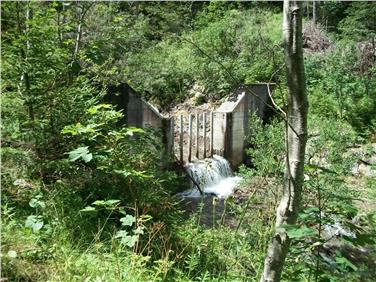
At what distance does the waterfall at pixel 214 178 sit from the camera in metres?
8.15

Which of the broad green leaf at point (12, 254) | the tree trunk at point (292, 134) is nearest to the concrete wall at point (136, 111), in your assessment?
the broad green leaf at point (12, 254)

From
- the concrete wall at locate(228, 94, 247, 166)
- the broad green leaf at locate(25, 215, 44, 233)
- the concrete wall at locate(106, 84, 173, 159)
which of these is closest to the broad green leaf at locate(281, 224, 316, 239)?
the broad green leaf at locate(25, 215, 44, 233)

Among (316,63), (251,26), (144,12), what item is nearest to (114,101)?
(316,63)

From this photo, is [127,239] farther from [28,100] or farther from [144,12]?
A: [144,12]

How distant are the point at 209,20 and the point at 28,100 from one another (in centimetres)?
1379

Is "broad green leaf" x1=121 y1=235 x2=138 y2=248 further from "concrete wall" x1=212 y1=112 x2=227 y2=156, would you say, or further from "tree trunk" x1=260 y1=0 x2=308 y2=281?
"concrete wall" x1=212 y1=112 x2=227 y2=156

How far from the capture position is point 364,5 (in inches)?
634

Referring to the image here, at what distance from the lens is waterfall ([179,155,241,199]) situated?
8148mm

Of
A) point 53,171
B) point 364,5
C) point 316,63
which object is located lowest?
point 53,171

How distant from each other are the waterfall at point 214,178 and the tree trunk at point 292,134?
625 centimetres

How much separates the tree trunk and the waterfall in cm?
625

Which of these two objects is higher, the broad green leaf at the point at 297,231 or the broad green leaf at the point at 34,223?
the broad green leaf at the point at 297,231

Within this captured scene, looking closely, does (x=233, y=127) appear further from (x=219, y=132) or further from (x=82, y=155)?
(x=82, y=155)

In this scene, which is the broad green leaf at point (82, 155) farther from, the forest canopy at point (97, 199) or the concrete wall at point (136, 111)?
the concrete wall at point (136, 111)
